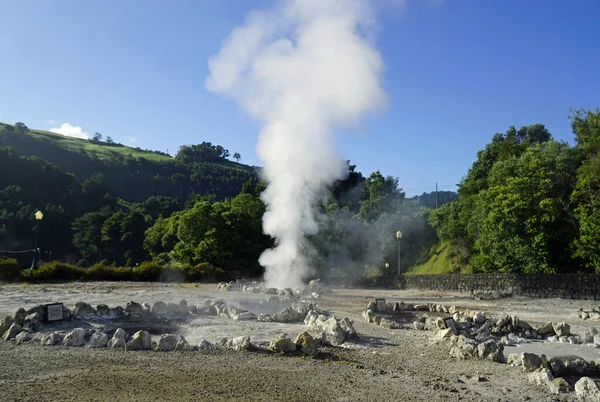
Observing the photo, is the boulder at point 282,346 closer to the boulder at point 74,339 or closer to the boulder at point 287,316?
the boulder at point 74,339

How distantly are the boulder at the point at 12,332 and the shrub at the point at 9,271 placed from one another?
18270mm

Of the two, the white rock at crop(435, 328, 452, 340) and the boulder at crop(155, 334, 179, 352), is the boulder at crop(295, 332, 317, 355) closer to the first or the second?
the boulder at crop(155, 334, 179, 352)

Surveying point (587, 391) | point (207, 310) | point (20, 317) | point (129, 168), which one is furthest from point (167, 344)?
point (129, 168)

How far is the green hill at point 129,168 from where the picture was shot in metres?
98.4

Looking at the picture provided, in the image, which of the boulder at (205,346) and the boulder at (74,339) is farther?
the boulder at (74,339)

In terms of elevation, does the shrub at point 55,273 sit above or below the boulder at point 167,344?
above

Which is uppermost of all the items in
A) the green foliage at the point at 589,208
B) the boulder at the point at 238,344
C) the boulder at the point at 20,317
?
the green foliage at the point at 589,208

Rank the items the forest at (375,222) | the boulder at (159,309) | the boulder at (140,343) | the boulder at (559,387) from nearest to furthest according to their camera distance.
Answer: the boulder at (559,387) → the boulder at (140,343) → the boulder at (159,309) → the forest at (375,222)

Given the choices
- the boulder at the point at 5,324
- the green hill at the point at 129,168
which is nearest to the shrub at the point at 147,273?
the boulder at the point at 5,324

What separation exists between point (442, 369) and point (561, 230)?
→ 2008cm

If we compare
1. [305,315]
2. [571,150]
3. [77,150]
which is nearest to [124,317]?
[305,315]

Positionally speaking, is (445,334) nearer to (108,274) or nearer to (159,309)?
(159,309)

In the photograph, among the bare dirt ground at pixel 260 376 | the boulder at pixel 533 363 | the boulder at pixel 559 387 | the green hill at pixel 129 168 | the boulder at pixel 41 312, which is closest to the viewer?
the bare dirt ground at pixel 260 376

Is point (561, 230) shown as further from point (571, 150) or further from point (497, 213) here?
point (571, 150)
